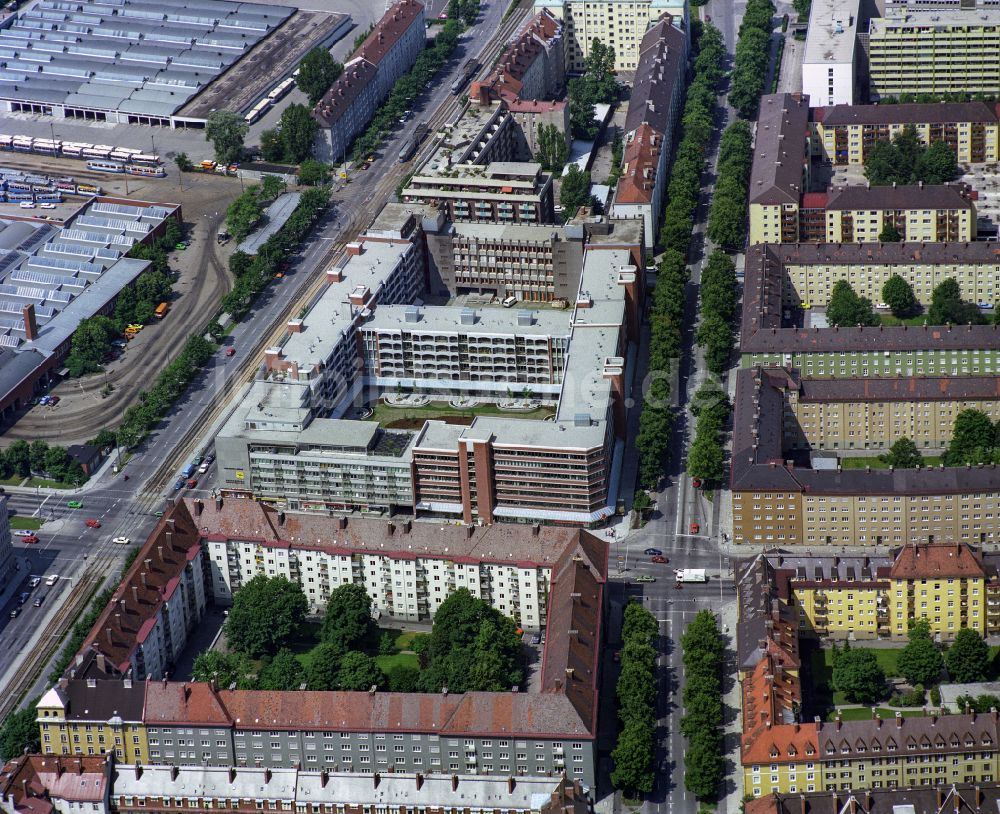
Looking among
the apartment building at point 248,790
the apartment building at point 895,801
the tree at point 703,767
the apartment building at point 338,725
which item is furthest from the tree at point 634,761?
the apartment building at point 895,801

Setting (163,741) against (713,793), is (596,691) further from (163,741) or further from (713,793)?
(163,741)

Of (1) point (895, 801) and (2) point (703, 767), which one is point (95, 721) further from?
(1) point (895, 801)

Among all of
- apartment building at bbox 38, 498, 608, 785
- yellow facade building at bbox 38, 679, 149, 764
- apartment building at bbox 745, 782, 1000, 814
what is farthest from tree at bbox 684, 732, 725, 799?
yellow facade building at bbox 38, 679, 149, 764

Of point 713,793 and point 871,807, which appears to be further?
point 713,793

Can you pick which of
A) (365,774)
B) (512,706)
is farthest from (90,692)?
(512,706)

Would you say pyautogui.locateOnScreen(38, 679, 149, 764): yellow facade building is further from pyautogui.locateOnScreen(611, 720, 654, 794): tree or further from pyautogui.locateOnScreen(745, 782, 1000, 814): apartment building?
pyautogui.locateOnScreen(745, 782, 1000, 814): apartment building

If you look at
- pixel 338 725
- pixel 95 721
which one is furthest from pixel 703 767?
pixel 95 721
